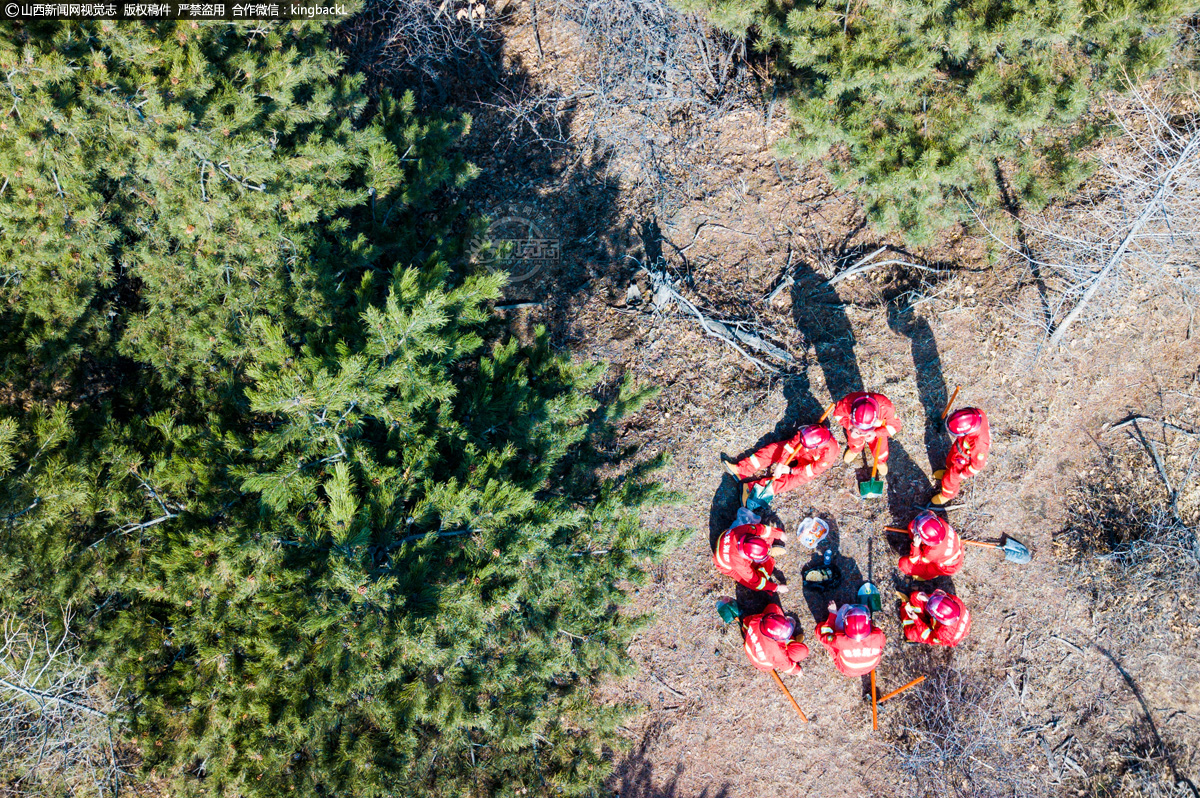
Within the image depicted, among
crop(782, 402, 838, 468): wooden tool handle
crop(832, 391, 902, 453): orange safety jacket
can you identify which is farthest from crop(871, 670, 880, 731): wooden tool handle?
crop(832, 391, 902, 453): orange safety jacket

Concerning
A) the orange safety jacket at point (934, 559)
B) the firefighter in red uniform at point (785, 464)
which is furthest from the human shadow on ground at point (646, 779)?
the orange safety jacket at point (934, 559)

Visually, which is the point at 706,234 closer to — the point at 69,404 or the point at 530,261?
the point at 530,261

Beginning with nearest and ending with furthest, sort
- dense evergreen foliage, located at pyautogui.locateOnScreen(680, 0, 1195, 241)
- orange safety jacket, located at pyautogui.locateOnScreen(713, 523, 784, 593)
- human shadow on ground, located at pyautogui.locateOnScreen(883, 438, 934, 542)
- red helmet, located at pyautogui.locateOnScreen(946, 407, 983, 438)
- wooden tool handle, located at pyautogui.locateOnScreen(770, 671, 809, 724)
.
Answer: dense evergreen foliage, located at pyautogui.locateOnScreen(680, 0, 1195, 241), red helmet, located at pyautogui.locateOnScreen(946, 407, 983, 438), orange safety jacket, located at pyautogui.locateOnScreen(713, 523, 784, 593), wooden tool handle, located at pyautogui.locateOnScreen(770, 671, 809, 724), human shadow on ground, located at pyautogui.locateOnScreen(883, 438, 934, 542)

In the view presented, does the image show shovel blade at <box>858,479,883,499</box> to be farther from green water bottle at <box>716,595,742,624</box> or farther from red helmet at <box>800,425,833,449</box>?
green water bottle at <box>716,595,742,624</box>

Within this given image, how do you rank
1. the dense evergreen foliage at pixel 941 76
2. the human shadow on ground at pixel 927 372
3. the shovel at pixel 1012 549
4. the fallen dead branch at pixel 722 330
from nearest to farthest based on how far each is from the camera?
the dense evergreen foliage at pixel 941 76 → the shovel at pixel 1012 549 → the human shadow on ground at pixel 927 372 → the fallen dead branch at pixel 722 330

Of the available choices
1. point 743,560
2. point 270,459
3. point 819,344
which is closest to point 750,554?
point 743,560

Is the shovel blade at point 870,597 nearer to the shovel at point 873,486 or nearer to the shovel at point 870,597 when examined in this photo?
the shovel at point 870,597

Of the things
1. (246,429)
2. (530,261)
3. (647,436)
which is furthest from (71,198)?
(647,436)
